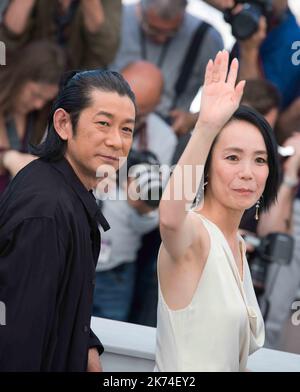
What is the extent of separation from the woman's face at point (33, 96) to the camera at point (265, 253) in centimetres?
113

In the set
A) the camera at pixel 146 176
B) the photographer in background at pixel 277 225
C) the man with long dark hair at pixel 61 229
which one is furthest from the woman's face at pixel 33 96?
the man with long dark hair at pixel 61 229

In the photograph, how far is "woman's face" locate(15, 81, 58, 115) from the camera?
4234mm

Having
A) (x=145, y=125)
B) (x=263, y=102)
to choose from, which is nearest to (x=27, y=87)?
(x=145, y=125)

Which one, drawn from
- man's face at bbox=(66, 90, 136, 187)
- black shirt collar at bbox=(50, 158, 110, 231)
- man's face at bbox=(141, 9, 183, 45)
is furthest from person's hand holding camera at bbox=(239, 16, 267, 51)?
black shirt collar at bbox=(50, 158, 110, 231)

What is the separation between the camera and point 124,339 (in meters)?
3.04

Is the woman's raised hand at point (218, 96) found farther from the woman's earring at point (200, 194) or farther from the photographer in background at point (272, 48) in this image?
the photographer in background at point (272, 48)

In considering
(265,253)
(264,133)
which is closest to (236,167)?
(264,133)

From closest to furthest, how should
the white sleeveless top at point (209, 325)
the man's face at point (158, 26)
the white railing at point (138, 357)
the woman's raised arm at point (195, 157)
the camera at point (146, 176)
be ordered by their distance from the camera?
the woman's raised arm at point (195, 157) → the white sleeveless top at point (209, 325) → the white railing at point (138, 357) → the camera at point (146, 176) → the man's face at point (158, 26)

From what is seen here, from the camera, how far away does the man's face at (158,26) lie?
15.0ft

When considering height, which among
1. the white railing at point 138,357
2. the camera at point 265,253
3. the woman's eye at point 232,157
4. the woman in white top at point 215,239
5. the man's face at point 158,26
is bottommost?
the white railing at point 138,357

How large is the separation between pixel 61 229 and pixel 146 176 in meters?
1.75
